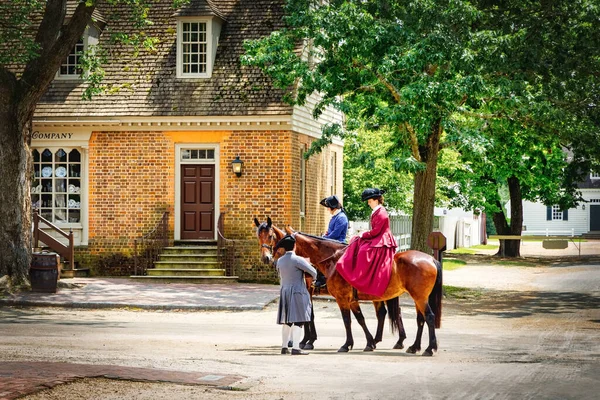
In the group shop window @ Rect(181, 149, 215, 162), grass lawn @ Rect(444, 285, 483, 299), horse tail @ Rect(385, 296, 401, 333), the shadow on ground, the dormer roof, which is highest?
the dormer roof

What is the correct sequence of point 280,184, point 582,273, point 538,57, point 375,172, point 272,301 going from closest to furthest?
1. point 272,301
2. point 538,57
3. point 280,184
4. point 582,273
5. point 375,172

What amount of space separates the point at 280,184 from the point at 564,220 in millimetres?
56922

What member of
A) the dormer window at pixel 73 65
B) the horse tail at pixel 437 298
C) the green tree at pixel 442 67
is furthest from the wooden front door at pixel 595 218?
the horse tail at pixel 437 298

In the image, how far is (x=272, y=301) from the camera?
23.1 m

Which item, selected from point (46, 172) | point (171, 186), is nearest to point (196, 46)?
point (171, 186)

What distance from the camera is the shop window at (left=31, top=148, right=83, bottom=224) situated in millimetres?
29969

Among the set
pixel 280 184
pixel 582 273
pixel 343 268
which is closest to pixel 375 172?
pixel 582 273

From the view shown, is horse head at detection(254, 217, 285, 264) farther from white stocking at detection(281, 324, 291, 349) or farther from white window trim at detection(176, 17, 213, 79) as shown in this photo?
white window trim at detection(176, 17, 213, 79)

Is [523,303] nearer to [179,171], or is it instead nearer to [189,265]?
[189,265]

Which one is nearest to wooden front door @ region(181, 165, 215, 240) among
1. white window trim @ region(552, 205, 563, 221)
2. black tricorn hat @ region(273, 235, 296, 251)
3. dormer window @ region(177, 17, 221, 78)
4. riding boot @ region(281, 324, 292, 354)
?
dormer window @ region(177, 17, 221, 78)

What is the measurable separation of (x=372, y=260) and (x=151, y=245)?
15.2 meters

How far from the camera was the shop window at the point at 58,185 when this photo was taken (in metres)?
30.0

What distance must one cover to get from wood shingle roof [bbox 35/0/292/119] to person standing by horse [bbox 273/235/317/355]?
14.1 meters

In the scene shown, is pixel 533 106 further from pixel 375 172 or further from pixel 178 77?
pixel 375 172
